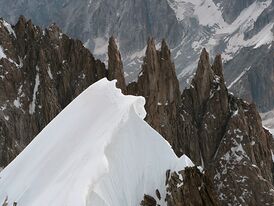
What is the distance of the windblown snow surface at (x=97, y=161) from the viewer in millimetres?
23062

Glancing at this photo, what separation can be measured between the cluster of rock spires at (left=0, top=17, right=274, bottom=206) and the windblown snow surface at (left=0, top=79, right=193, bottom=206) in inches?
2530

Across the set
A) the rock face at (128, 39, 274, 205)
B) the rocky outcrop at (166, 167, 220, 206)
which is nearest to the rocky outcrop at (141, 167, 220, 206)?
the rocky outcrop at (166, 167, 220, 206)

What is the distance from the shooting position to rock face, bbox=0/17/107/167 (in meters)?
111

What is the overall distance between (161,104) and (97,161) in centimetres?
8503

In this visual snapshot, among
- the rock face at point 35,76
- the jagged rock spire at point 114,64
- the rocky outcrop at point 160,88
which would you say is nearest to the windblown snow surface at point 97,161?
the rocky outcrop at point 160,88

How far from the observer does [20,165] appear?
31578mm

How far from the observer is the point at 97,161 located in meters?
23.5

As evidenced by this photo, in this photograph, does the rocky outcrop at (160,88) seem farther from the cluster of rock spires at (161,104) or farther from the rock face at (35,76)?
the rock face at (35,76)

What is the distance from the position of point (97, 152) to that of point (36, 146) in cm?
898

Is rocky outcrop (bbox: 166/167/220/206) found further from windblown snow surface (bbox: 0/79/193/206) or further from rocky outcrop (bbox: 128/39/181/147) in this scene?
rocky outcrop (bbox: 128/39/181/147)

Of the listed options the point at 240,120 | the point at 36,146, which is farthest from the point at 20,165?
the point at 240,120

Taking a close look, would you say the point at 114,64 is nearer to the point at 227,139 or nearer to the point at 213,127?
the point at 213,127

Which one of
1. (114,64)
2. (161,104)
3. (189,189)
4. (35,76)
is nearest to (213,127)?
(161,104)

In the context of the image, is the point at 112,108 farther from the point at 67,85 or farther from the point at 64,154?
the point at 67,85
